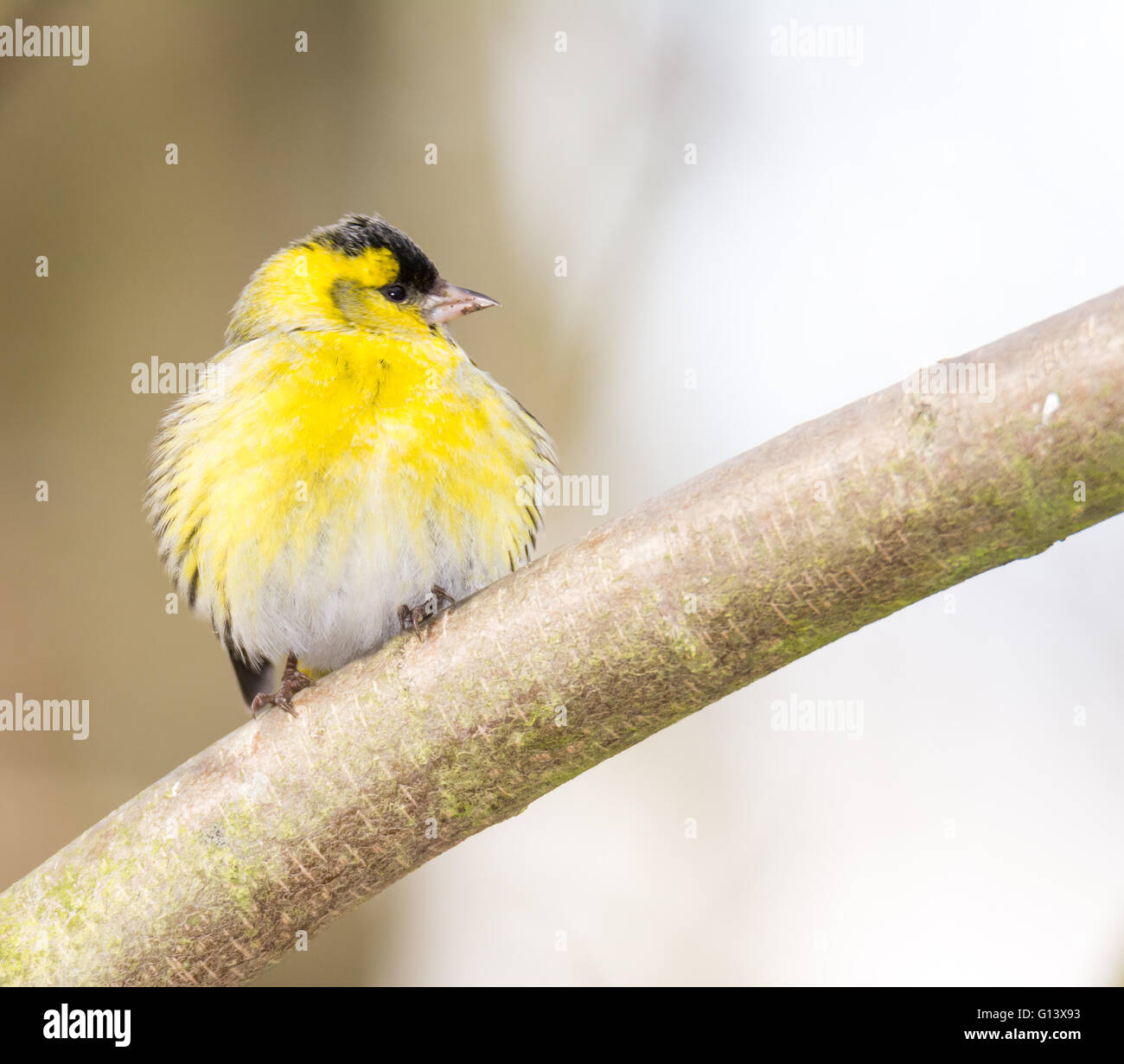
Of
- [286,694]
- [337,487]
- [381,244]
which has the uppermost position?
[381,244]

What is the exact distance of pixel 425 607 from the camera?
9.23ft

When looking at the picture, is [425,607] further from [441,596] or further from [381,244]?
[381,244]

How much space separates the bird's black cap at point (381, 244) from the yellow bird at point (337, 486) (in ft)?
0.68

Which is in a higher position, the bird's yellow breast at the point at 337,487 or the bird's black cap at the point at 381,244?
the bird's black cap at the point at 381,244

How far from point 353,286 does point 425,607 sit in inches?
50.8

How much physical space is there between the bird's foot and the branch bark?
0.45 m

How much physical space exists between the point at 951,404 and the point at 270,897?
1550mm

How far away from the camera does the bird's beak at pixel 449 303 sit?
3.59 m

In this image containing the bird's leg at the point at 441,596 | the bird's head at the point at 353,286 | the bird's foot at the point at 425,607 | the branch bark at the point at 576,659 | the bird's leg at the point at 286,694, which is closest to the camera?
the branch bark at the point at 576,659

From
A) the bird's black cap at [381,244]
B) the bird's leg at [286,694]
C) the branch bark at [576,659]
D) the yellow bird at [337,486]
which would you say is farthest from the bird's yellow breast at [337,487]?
the branch bark at [576,659]

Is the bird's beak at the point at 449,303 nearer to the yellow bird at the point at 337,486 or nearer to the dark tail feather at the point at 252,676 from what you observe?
the yellow bird at the point at 337,486

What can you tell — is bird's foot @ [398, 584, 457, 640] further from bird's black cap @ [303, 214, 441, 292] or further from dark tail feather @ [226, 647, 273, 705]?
bird's black cap @ [303, 214, 441, 292]

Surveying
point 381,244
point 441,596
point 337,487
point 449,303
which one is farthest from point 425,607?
point 381,244
